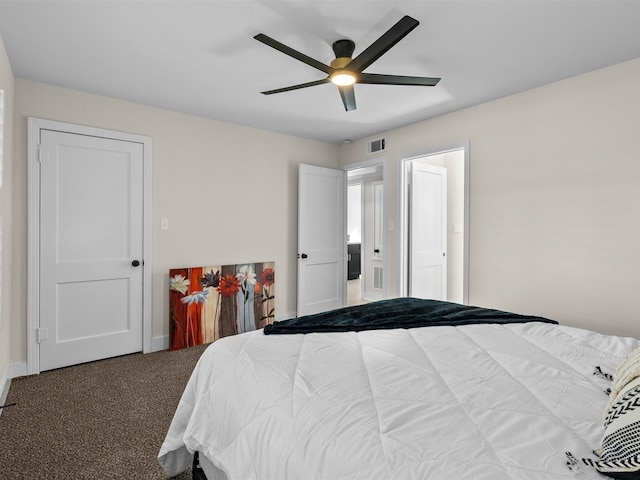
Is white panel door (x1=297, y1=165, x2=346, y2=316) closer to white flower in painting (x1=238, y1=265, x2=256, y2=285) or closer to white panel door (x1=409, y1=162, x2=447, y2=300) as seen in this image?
white flower in painting (x1=238, y1=265, x2=256, y2=285)

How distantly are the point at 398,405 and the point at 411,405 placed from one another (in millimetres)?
40

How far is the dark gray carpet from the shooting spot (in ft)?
5.98

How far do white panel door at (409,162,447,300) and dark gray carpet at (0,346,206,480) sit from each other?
2.78 metres

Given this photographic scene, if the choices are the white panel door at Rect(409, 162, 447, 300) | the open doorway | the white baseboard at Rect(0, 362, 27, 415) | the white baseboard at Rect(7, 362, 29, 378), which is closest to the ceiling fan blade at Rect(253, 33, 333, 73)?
the white panel door at Rect(409, 162, 447, 300)

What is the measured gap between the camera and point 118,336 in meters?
3.38

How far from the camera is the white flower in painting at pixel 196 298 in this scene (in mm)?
3629

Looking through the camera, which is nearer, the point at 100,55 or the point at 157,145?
the point at 100,55

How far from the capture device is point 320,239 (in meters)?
4.79

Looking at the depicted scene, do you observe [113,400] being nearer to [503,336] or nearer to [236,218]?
[236,218]

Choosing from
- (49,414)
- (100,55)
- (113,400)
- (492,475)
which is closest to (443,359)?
(492,475)

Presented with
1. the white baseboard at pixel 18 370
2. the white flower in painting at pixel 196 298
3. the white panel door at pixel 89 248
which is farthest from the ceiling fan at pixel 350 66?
the white baseboard at pixel 18 370

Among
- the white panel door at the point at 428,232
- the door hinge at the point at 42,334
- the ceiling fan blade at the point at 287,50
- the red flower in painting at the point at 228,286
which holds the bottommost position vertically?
the door hinge at the point at 42,334

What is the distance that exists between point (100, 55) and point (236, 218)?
2027 millimetres

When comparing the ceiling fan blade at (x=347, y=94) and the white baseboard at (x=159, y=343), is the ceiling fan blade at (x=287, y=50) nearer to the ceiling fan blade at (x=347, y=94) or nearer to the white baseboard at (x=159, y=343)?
the ceiling fan blade at (x=347, y=94)
